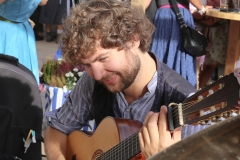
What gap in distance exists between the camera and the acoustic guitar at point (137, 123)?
2.86ft

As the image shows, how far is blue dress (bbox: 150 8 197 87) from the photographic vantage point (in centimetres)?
263

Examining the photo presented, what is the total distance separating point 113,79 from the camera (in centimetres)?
135

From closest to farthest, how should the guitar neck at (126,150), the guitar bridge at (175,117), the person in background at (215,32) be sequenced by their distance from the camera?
the guitar bridge at (175,117) → the guitar neck at (126,150) → the person in background at (215,32)

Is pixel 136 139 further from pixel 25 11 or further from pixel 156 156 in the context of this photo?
pixel 25 11

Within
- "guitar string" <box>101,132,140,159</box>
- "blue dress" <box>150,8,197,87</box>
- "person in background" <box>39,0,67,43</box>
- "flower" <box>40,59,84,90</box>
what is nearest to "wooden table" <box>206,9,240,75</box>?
"blue dress" <box>150,8,197,87</box>

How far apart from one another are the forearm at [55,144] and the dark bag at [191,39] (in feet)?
3.92

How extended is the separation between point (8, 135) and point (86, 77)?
428 millimetres

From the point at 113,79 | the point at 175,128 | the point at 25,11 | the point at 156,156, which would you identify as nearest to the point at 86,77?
the point at 113,79

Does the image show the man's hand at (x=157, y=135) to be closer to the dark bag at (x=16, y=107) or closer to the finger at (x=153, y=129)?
the finger at (x=153, y=129)

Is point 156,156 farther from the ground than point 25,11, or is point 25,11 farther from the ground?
point 156,156

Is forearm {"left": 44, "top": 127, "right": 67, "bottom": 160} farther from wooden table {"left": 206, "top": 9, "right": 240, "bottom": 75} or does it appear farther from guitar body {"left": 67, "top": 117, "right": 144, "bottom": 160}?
wooden table {"left": 206, "top": 9, "right": 240, "bottom": 75}

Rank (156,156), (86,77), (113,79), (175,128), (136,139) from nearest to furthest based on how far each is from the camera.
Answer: (156,156) < (175,128) < (136,139) < (113,79) < (86,77)

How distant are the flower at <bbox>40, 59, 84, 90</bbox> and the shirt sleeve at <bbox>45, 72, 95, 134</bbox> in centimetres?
85

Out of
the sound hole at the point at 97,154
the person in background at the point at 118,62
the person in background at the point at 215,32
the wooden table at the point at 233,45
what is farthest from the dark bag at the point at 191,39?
the sound hole at the point at 97,154
